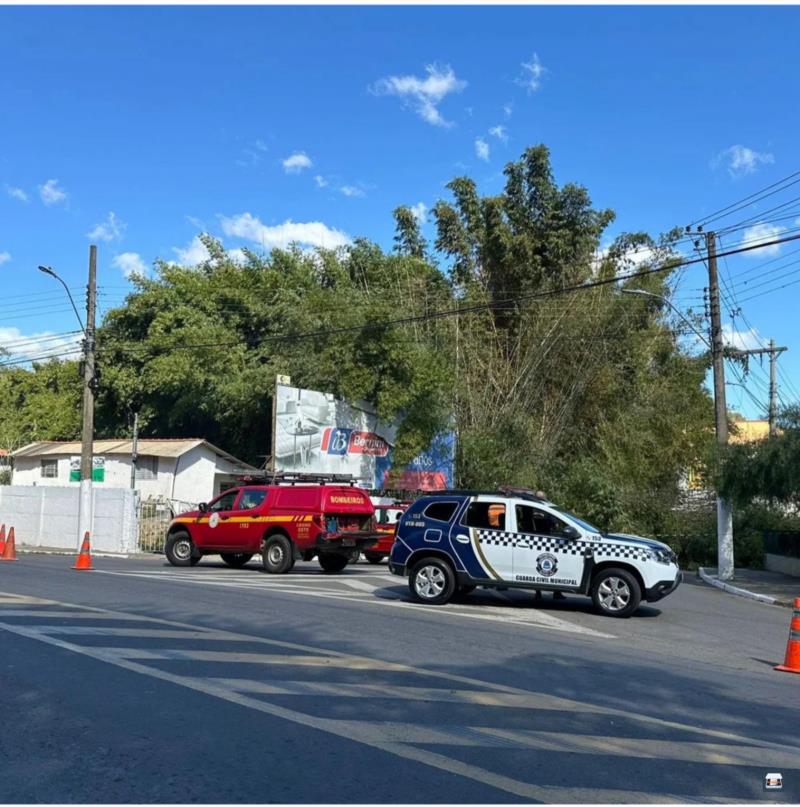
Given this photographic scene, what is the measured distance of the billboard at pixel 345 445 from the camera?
29.3 meters

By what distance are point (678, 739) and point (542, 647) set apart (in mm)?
3958

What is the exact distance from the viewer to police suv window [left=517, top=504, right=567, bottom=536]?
13.6m

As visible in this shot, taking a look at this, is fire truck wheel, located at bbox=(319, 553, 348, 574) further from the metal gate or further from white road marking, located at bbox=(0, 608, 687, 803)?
white road marking, located at bbox=(0, 608, 687, 803)

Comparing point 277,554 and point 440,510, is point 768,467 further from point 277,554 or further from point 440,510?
point 277,554

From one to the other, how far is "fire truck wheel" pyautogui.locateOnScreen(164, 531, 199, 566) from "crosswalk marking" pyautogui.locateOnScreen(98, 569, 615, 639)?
1349 mm

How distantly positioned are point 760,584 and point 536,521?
9636 millimetres

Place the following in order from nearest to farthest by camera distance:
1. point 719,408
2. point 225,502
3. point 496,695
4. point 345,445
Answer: point 496,695 < point 225,502 < point 719,408 < point 345,445

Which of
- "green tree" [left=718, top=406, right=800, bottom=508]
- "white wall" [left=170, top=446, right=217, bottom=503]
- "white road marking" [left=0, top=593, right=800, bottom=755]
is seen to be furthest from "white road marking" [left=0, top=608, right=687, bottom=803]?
"white wall" [left=170, top=446, right=217, bottom=503]

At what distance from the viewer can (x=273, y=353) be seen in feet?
123

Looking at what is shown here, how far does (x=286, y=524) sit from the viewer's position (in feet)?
63.2

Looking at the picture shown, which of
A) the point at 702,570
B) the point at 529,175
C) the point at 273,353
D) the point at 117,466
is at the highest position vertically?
the point at 529,175

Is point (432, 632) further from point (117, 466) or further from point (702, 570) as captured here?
point (117, 466)

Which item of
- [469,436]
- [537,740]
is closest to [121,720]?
[537,740]

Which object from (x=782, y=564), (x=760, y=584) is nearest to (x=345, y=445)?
(x=782, y=564)
